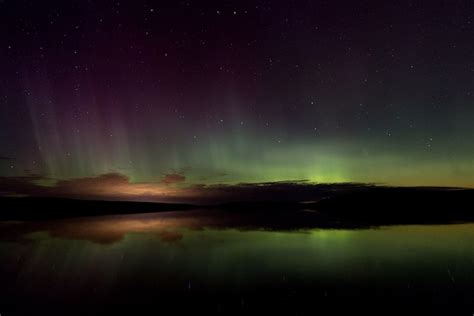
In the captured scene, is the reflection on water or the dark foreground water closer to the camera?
the dark foreground water

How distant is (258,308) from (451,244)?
1264 cm

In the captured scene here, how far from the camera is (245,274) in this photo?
10883 millimetres

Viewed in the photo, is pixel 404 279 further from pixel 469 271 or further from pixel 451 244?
pixel 451 244

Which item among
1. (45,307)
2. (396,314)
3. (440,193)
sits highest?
(45,307)

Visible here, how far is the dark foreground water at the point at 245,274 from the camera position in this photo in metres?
8.26

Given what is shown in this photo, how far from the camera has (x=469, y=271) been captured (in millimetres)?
10953

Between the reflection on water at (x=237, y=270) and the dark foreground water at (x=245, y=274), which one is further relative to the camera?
the reflection on water at (x=237, y=270)

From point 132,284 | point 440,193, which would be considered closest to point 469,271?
point 132,284

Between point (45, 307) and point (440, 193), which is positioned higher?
point (45, 307)

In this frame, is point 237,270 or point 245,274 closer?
point 245,274

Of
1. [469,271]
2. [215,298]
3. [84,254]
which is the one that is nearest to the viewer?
[215,298]

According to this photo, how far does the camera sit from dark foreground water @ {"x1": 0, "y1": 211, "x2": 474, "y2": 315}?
325 inches

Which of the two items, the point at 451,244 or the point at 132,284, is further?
the point at 451,244

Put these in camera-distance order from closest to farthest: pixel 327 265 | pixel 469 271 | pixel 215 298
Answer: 1. pixel 215 298
2. pixel 469 271
3. pixel 327 265
